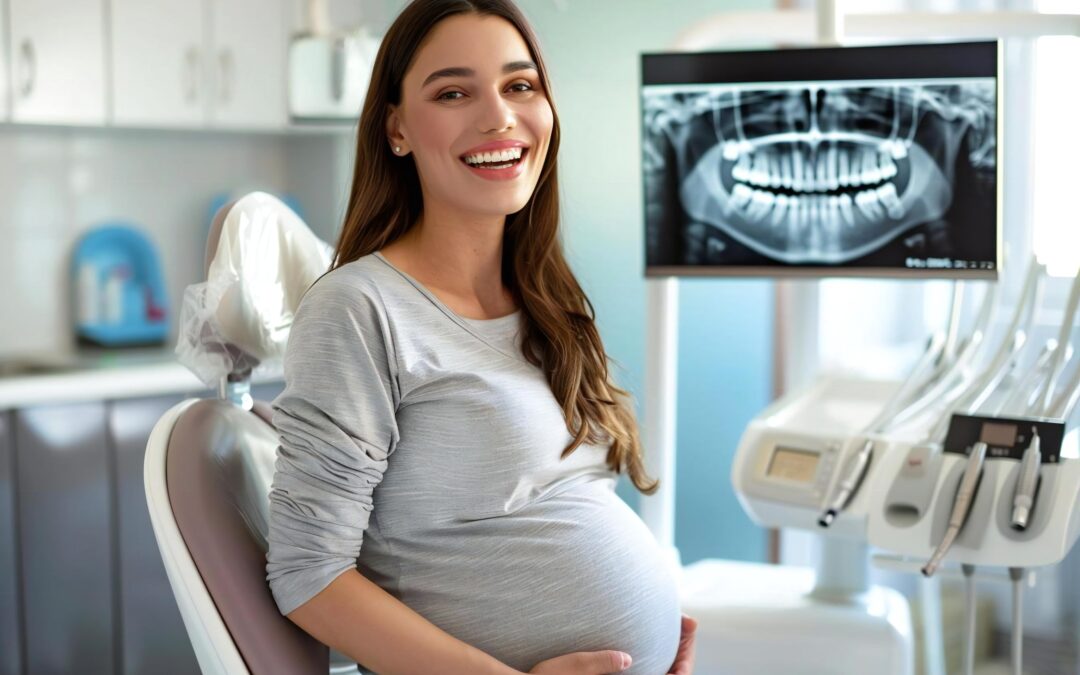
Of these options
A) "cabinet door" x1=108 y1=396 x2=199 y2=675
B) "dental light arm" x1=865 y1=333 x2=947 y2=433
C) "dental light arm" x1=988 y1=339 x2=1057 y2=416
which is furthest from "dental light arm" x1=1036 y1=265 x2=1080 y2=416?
"cabinet door" x1=108 y1=396 x2=199 y2=675

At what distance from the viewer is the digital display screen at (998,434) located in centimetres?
187

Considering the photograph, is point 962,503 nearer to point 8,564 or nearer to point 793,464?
point 793,464

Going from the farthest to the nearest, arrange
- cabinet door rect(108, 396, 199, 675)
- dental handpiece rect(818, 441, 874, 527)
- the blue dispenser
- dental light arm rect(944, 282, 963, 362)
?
the blue dispenser, cabinet door rect(108, 396, 199, 675), dental light arm rect(944, 282, 963, 362), dental handpiece rect(818, 441, 874, 527)

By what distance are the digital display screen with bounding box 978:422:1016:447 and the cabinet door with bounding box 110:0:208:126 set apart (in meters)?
2.34

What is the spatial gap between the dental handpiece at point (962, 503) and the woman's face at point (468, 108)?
82 centimetres

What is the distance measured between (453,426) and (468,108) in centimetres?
35

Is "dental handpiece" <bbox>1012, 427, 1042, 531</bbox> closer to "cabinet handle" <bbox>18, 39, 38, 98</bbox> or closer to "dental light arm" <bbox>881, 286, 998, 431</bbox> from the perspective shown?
"dental light arm" <bbox>881, 286, 998, 431</bbox>

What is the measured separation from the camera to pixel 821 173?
7.02ft

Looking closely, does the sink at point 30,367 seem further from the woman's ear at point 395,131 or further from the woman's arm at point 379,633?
the woman's arm at point 379,633

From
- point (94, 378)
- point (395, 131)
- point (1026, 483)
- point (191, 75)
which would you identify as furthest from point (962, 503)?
point (191, 75)

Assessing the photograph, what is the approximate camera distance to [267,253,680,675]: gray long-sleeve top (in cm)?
124

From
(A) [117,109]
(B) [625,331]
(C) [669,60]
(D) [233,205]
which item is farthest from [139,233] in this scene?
(D) [233,205]

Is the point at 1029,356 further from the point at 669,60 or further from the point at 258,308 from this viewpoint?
the point at 258,308

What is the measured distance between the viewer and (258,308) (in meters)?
1.49
